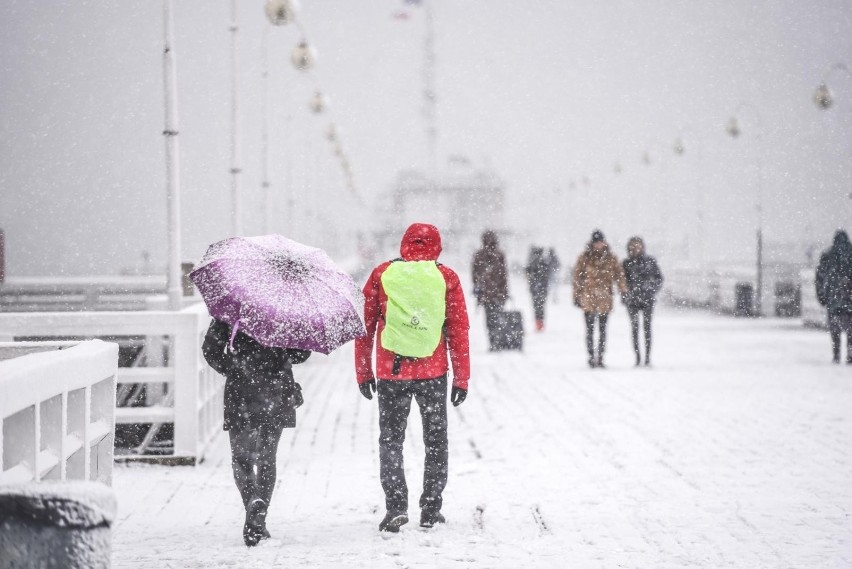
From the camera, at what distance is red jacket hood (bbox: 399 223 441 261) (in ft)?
21.1

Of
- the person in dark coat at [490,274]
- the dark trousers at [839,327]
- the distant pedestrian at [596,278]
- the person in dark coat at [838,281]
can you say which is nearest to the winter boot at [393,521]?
the distant pedestrian at [596,278]

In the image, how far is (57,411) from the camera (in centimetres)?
489

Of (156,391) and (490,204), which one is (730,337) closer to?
(156,391)

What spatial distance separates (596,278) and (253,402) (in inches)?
424

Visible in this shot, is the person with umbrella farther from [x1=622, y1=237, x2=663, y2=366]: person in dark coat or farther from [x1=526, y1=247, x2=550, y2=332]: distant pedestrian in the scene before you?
[x1=526, y1=247, x2=550, y2=332]: distant pedestrian

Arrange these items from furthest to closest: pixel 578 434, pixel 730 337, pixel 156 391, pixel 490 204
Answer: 1. pixel 490 204
2. pixel 730 337
3. pixel 156 391
4. pixel 578 434

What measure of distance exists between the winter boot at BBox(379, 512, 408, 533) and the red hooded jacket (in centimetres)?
75

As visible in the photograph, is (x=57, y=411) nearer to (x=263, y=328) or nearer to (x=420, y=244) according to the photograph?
(x=263, y=328)

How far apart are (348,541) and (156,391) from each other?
695 centimetres

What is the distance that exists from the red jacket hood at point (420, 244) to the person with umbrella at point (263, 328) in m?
0.39

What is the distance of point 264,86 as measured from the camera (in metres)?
24.2

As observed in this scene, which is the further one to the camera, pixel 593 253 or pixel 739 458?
pixel 593 253

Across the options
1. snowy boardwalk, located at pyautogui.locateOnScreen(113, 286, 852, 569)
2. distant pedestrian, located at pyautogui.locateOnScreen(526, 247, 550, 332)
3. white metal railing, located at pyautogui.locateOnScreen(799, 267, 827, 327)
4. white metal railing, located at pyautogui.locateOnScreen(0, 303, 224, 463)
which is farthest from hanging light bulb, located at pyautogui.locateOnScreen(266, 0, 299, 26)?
white metal railing, located at pyautogui.locateOnScreen(799, 267, 827, 327)

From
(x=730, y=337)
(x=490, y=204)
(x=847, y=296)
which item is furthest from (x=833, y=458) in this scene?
(x=490, y=204)
